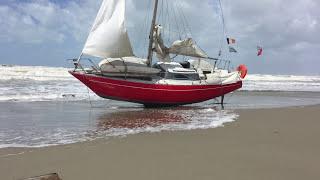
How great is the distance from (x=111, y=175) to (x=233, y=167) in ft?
6.51

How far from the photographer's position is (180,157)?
7.68m

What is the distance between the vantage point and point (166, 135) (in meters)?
10.5

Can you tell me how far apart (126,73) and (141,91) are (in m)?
1.13

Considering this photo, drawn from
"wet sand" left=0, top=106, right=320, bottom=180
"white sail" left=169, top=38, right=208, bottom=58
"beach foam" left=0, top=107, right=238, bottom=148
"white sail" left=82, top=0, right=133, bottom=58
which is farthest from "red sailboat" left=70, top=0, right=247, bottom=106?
"wet sand" left=0, top=106, right=320, bottom=180

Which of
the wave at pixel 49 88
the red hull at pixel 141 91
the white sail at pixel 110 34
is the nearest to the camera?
the white sail at pixel 110 34

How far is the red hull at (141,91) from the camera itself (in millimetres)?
19969

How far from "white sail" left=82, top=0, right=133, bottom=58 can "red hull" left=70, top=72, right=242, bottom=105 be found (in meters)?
1.22

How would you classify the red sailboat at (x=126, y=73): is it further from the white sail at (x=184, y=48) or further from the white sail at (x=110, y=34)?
the white sail at (x=184, y=48)

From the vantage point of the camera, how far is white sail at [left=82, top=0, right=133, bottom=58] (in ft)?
64.5

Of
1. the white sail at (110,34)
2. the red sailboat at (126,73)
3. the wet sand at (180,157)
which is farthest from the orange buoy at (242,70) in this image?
the wet sand at (180,157)

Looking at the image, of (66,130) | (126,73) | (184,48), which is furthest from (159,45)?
(66,130)

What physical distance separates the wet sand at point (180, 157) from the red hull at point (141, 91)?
31.2ft

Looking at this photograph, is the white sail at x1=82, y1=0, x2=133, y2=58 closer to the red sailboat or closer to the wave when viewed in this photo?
the red sailboat

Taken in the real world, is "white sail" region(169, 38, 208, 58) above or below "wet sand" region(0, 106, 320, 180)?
above
